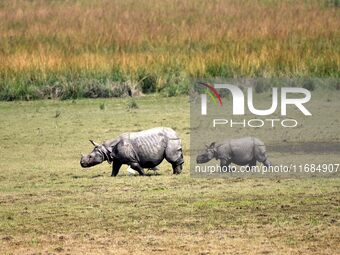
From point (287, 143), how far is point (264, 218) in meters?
4.62

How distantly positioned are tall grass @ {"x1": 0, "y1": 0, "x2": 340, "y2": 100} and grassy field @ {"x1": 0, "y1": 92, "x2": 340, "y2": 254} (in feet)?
17.7

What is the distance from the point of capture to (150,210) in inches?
416

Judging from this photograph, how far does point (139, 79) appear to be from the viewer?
20156mm

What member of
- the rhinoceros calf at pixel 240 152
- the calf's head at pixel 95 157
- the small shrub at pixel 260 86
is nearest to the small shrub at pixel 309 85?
the small shrub at pixel 260 86

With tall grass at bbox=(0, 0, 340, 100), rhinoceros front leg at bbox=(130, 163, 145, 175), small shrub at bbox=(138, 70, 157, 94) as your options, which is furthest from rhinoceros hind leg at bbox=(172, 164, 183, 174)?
small shrub at bbox=(138, 70, 157, 94)

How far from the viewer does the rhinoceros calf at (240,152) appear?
40.8 ft

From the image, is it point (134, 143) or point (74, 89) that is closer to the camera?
point (134, 143)

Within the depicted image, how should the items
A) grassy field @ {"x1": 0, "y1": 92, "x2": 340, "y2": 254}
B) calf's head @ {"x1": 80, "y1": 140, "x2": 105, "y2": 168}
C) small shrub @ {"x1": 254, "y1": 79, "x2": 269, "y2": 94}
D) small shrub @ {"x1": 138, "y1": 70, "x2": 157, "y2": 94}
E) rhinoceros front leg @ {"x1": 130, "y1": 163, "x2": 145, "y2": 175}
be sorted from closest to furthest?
grassy field @ {"x1": 0, "y1": 92, "x2": 340, "y2": 254} < rhinoceros front leg @ {"x1": 130, "y1": 163, "x2": 145, "y2": 175} < calf's head @ {"x1": 80, "y1": 140, "x2": 105, "y2": 168} < small shrub @ {"x1": 254, "y1": 79, "x2": 269, "y2": 94} < small shrub @ {"x1": 138, "y1": 70, "x2": 157, "y2": 94}

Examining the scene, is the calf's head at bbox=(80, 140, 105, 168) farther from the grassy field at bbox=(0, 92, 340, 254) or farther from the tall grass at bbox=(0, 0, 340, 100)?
the tall grass at bbox=(0, 0, 340, 100)

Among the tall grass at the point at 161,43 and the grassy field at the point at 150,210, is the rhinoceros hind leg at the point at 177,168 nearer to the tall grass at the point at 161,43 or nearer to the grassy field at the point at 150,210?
the grassy field at the point at 150,210

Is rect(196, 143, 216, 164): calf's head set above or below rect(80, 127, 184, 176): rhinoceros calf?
below

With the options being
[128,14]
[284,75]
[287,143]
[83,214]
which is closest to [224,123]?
[287,143]

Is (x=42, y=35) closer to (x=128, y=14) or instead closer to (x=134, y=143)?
(x=128, y=14)

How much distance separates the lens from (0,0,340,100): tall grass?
2022cm
